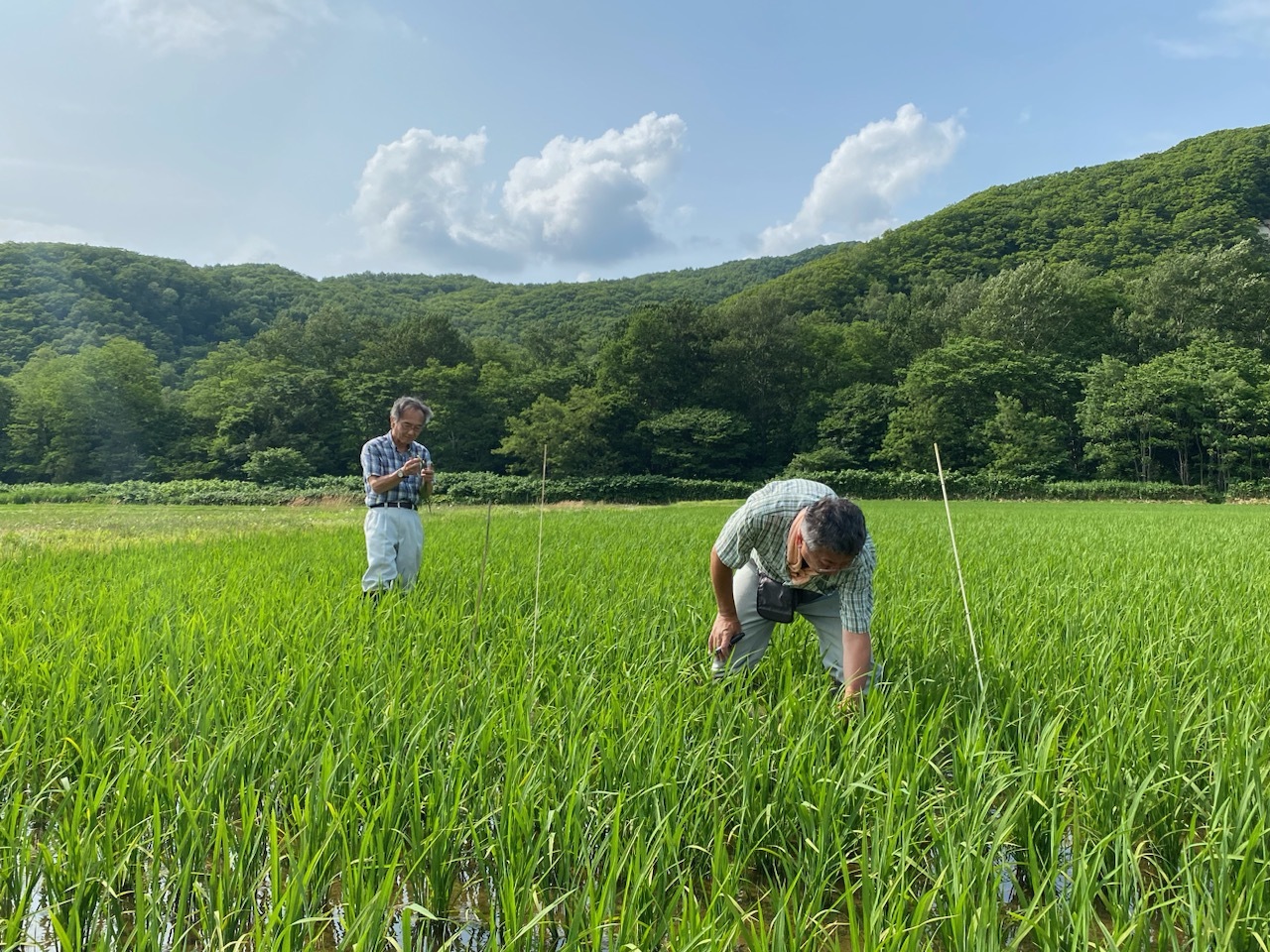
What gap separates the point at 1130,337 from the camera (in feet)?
120

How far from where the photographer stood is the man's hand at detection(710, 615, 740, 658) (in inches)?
99.6

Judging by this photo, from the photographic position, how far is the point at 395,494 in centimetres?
388

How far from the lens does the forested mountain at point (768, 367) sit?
31.8 meters

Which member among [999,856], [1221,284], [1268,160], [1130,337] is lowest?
[999,856]

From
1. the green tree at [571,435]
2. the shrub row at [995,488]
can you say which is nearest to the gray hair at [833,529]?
the shrub row at [995,488]

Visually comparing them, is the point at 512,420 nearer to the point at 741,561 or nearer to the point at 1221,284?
the point at 741,561

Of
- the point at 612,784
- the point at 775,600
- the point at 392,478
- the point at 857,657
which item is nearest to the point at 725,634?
the point at 775,600

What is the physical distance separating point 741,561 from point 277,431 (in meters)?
38.8

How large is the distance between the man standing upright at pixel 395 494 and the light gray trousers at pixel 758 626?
76.5 inches

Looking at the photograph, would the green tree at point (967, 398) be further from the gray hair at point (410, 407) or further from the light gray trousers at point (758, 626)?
the light gray trousers at point (758, 626)

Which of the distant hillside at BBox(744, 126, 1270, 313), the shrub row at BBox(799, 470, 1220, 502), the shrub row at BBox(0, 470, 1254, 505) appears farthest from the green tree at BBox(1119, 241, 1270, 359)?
the shrub row at BBox(799, 470, 1220, 502)

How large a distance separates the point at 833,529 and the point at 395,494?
2.76m

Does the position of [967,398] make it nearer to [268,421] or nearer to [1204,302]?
[1204,302]

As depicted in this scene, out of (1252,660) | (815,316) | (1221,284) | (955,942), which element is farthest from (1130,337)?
(955,942)
